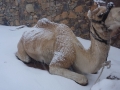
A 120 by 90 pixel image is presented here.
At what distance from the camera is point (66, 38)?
6.59 ft

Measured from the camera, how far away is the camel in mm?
1606

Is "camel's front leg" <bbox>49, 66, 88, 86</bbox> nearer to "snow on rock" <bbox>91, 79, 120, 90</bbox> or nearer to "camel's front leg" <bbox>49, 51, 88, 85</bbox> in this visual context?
"camel's front leg" <bbox>49, 51, 88, 85</bbox>

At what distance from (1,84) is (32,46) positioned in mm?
599

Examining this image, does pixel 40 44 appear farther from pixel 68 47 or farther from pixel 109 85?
pixel 109 85

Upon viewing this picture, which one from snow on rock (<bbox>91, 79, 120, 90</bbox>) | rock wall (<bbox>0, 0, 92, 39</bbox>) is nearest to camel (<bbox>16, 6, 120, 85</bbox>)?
snow on rock (<bbox>91, 79, 120, 90</bbox>)

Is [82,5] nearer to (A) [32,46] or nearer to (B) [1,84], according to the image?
(A) [32,46]

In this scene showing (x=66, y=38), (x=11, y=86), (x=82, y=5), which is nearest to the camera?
(x=11, y=86)

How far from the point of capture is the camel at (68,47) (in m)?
1.61

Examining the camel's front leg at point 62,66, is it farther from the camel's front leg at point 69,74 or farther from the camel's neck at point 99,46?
the camel's neck at point 99,46

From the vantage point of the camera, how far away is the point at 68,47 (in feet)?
6.31

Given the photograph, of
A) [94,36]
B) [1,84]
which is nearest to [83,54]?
[94,36]

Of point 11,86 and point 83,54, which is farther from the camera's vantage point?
point 83,54

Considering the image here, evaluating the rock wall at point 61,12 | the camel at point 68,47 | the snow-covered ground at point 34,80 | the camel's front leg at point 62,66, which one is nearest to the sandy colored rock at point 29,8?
the rock wall at point 61,12

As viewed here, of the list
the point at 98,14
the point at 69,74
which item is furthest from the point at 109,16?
the point at 69,74
